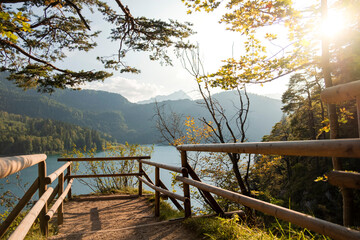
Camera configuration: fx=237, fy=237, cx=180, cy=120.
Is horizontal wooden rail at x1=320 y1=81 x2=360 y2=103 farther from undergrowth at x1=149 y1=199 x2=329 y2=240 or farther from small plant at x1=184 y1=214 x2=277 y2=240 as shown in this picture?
small plant at x1=184 y1=214 x2=277 y2=240

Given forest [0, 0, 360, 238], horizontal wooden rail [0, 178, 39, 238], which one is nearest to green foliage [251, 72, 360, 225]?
forest [0, 0, 360, 238]

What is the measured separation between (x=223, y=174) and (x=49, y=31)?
7.00 meters

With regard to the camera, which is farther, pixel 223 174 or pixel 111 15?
pixel 223 174

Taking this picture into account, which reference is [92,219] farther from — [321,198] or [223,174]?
[321,198]

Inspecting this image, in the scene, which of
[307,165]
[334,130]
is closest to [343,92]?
[334,130]

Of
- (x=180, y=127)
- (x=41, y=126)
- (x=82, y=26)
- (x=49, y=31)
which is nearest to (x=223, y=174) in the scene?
(x=180, y=127)

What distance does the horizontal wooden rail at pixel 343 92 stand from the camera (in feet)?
4.09

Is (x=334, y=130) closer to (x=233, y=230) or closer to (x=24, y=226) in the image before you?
(x=233, y=230)

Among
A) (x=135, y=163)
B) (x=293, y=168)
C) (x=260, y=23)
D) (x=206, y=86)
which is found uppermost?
(x=260, y=23)

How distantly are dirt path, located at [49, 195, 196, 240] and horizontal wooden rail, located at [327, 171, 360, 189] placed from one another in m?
1.50

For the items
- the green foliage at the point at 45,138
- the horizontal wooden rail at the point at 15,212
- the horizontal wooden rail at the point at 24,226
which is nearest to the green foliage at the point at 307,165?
the horizontal wooden rail at the point at 15,212

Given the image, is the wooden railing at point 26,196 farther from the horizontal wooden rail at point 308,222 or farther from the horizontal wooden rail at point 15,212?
the horizontal wooden rail at point 308,222

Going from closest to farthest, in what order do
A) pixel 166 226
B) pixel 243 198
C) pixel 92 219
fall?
1. pixel 243 198
2. pixel 166 226
3. pixel 92 219

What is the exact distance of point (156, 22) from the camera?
6.71 m
